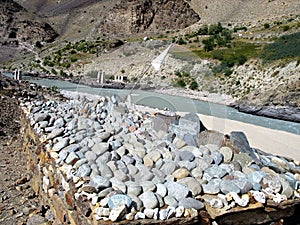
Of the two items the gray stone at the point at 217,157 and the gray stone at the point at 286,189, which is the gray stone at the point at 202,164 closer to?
the gray stone at the point at 217,157

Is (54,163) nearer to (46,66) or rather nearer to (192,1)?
(46,66)

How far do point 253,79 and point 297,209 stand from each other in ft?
63.5

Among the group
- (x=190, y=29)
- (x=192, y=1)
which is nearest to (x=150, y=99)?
(x=190, y=29)

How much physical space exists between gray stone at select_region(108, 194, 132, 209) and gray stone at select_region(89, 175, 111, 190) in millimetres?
201

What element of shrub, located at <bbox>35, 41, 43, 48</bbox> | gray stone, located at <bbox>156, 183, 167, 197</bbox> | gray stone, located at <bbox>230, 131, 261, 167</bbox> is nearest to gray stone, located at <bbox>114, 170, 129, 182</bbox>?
gray stone, located at <bbox>156, 183, 167, 197</bbox>

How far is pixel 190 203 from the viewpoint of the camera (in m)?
2.15

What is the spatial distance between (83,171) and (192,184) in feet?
2.56

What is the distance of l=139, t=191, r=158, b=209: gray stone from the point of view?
6.86ft

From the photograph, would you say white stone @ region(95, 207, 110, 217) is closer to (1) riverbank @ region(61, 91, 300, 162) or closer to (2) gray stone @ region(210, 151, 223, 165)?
(2) gray stone @ region(210, 151, 223, 165)

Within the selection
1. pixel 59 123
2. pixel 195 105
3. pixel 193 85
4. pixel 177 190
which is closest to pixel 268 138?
pixel 195 105

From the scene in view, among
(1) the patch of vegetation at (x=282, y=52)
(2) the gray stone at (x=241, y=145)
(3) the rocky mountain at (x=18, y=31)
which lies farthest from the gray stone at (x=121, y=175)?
(3) the rocky mountain at (x=18, y=31)

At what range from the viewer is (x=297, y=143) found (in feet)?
28.1

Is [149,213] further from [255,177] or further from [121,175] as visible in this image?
[255,177]

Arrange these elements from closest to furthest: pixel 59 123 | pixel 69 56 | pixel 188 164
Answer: pixel 188 164, pixel 59 123, pixel 69 56
